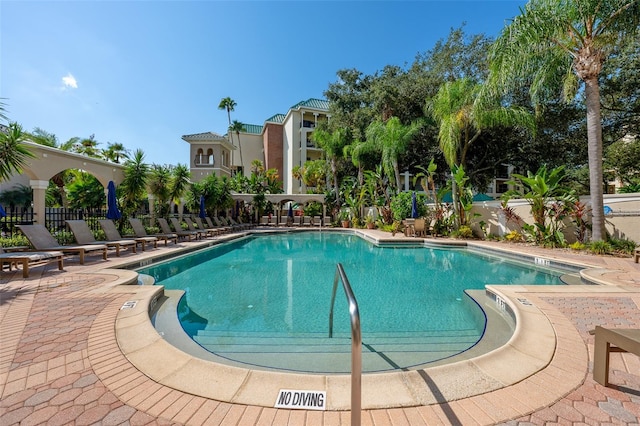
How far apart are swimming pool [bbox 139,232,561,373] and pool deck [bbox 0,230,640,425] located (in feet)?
3.00

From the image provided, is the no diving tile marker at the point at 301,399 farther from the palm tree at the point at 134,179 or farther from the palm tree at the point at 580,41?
the palm tree at the point at 134,179

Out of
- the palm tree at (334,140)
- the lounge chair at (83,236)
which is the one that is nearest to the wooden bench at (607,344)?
the lounge chair at (83,236)

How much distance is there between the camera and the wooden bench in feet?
7.12

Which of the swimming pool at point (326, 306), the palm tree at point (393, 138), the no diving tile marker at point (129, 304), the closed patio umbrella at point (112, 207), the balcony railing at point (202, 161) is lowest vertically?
the swimming pool at point (326, 306)

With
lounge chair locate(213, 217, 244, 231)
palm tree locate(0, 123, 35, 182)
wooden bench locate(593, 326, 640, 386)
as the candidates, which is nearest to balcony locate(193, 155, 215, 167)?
lounge chair locate(213, 217, 244, 231)

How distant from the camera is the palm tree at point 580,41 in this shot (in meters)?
9.39

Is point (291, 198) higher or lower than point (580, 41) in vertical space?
lower

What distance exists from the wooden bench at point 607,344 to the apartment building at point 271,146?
30014 millimetres

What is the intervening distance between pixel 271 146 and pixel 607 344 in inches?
1665

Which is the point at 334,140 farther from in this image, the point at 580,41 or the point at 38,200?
the point at 38,200

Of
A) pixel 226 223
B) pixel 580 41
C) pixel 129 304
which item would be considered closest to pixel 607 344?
pixel 129 304

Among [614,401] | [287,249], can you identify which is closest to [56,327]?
[614,401]

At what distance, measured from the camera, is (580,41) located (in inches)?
398

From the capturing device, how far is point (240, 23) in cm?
1341
